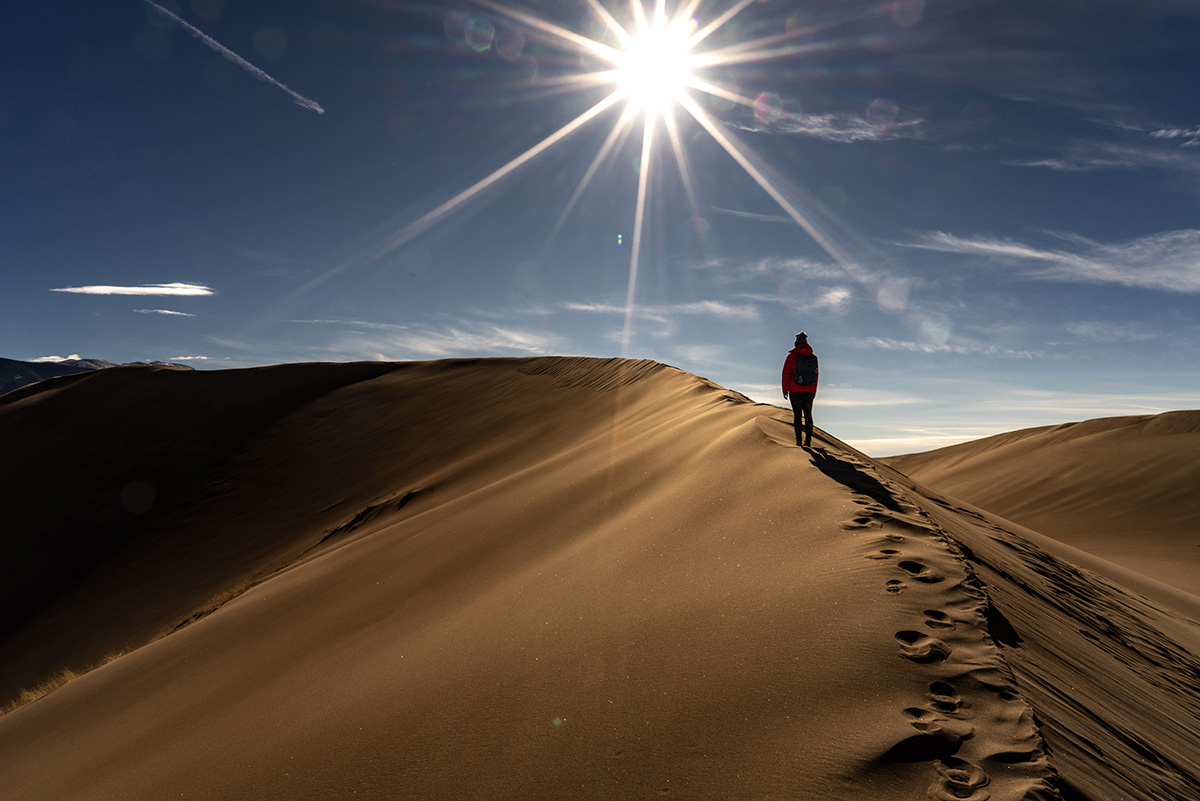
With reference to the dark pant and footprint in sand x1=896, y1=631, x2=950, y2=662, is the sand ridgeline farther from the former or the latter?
the dark pant

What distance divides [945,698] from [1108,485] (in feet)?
81.5

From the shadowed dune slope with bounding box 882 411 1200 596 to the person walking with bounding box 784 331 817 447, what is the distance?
11735 millimetres

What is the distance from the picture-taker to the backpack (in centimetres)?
632

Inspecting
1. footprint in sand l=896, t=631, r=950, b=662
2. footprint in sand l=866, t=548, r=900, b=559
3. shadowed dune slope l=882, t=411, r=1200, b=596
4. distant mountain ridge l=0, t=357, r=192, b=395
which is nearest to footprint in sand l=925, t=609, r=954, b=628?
footprint in sand l=896, t=631, r=950, b=662

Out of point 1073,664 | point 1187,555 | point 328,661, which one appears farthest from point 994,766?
point 1187,555

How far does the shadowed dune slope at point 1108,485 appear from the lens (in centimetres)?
1562

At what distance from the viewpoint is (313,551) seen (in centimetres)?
1011

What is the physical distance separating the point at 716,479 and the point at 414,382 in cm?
2323

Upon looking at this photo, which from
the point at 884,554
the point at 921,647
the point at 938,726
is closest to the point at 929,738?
the point at 938,726

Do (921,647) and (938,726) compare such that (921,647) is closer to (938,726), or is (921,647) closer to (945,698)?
(945,698)

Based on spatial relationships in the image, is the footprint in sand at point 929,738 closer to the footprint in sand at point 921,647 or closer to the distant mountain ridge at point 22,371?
the footprint in sand at point 921,647

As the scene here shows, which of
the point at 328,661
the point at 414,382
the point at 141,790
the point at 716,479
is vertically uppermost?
the point at 414,382

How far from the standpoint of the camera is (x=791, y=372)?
6.37 m

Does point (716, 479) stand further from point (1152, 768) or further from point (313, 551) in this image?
point (313, 551)
